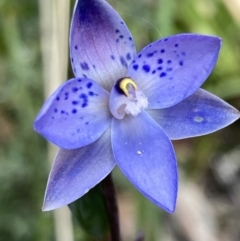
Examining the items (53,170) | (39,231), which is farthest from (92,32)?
(39,231)

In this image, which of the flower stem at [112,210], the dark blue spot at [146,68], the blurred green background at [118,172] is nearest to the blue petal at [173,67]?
the dark blue spot at [146,68]

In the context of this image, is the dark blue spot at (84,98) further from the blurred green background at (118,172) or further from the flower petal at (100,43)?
the blurred green background at (118,172)

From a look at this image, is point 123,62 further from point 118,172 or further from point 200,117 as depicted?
point 118,172

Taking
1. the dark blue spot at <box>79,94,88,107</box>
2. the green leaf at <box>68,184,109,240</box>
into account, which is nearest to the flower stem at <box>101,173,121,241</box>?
the green leaf at <box>68,184,109,240</box>

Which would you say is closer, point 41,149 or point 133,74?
point 133,74

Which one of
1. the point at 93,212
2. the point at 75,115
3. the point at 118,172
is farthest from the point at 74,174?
the point at 118,172

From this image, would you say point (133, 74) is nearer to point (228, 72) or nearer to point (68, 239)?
point (68, 239)
